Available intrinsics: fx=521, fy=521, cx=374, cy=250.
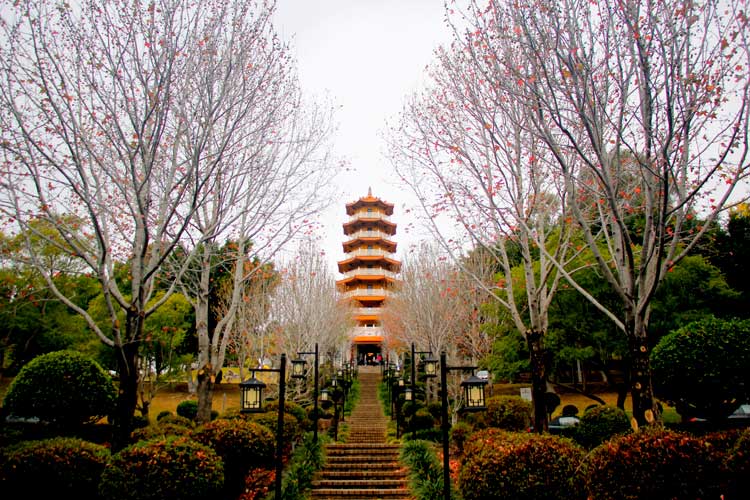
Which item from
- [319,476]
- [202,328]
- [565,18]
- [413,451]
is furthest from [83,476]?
[565,18]

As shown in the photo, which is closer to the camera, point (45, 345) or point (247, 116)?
point (247, 116)

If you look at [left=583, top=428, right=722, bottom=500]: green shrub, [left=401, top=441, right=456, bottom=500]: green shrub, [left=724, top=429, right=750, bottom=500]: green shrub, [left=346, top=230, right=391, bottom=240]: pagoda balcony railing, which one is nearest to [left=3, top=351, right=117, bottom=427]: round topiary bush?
[left=401, top=441, right=456, bottom=500]: green shrub

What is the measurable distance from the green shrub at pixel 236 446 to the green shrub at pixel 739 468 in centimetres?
677

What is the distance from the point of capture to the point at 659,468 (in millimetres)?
5109

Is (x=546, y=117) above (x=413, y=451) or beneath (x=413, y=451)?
above

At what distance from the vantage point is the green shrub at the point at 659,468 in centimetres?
502

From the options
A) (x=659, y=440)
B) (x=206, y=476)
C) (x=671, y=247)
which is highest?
(x=671, y=247)

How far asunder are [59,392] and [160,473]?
509cm

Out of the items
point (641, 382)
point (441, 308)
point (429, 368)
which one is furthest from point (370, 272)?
point (641, 382)

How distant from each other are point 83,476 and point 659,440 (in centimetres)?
710

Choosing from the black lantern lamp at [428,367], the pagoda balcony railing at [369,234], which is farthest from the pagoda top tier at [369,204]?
the black lantern lamp at [428,367]

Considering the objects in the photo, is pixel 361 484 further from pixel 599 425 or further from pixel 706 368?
pixel 706 368

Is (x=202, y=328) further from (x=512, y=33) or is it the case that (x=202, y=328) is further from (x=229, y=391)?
(x=229, y=391)

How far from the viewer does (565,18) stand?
6.54 meters
